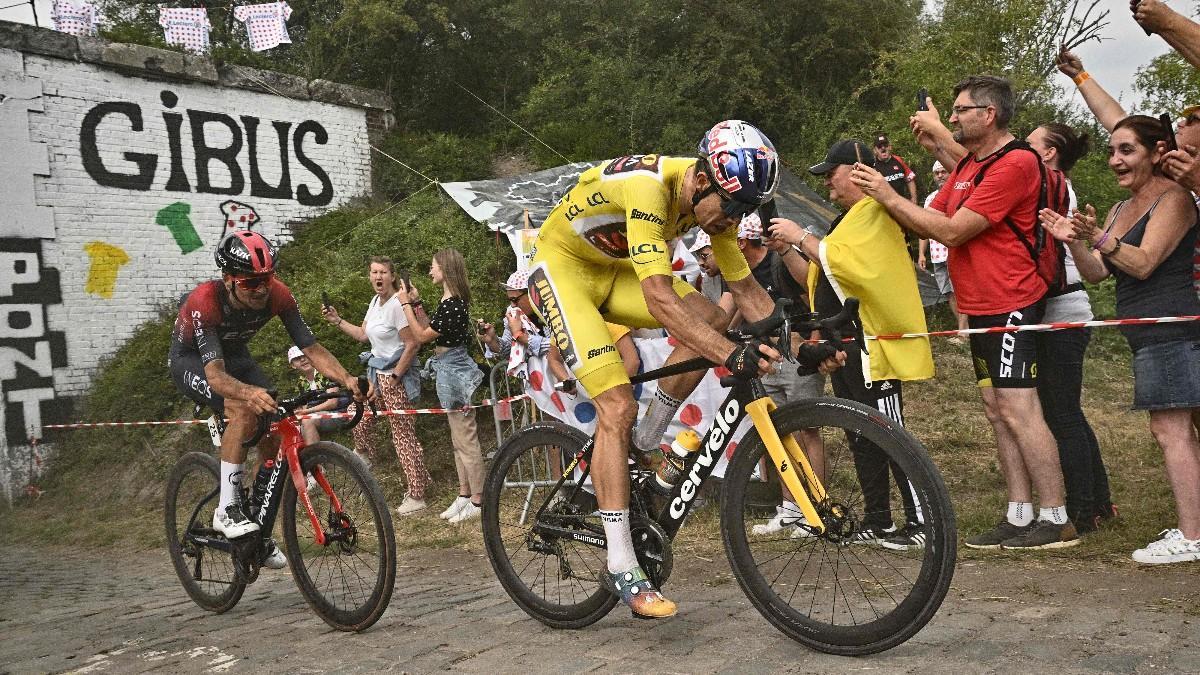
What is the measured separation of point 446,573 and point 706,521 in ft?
6.02

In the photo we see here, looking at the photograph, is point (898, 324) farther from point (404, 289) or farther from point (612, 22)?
point (612, 22)

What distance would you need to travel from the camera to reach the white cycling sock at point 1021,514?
544cm

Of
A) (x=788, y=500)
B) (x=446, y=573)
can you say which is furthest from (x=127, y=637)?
(x=788, y=500)

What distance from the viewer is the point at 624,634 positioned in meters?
4.32

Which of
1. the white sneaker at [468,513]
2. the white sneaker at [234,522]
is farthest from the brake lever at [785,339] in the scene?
the white sneaker at [468,513]

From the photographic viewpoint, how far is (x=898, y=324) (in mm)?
5215

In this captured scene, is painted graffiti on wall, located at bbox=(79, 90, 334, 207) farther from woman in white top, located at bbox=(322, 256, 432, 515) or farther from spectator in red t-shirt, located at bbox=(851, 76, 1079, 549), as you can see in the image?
spectator in red t-shirt, located at bbox=(851, 76, 1079, 549)

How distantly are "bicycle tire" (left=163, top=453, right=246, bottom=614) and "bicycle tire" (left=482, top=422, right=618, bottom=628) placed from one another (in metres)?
1.86

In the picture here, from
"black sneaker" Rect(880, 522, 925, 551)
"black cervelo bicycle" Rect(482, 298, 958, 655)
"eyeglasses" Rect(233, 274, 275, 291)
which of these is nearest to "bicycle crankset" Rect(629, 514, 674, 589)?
"black cervelo bicycle" Rect(482, 298, 958, 655)

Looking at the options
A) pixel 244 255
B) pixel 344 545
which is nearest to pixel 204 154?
pixel 244 255

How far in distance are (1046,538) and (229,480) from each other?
4.58 meters

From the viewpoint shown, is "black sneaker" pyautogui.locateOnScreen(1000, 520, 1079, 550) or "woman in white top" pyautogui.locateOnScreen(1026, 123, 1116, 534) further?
"woman in white top" pyautogui.locateOnScreen(1026, 123, 1116, 534)

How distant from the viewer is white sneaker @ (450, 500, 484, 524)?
333 inches

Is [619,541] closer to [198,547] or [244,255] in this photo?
[244,255]
